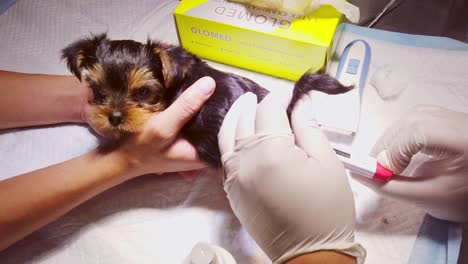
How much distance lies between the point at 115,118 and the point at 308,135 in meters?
0.61

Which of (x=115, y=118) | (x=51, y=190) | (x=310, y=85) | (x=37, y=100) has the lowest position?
(x=51, y=190)

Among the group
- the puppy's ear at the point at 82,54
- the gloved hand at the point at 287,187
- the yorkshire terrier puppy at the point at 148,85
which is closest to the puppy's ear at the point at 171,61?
the yorkshire terrier puppy at the point at 148,85

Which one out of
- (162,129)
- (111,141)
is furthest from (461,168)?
(111,141)

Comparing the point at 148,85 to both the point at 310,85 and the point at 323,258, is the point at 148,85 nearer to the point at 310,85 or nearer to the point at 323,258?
the point at 310,85

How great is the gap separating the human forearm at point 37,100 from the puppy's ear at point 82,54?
0.30m

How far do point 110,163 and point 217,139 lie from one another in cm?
40

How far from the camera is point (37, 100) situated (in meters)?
1.40

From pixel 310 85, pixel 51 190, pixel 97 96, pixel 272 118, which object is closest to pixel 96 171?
pixel 51 190

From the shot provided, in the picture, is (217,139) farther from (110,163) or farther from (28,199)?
(28,199)

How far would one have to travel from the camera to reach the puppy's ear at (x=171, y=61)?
109 centimetres

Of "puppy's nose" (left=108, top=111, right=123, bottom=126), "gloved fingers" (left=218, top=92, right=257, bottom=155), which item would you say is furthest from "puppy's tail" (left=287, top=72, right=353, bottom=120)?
"puppy's nose" (left=108, top=111, right=123, bottom=126)

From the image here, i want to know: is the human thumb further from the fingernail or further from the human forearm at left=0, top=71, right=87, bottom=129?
the human forearm at left=0, top=71, right=87, bottom=129

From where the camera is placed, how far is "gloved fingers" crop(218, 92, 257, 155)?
998mm

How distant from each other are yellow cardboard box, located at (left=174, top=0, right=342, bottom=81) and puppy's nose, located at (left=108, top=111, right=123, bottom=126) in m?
0.64
